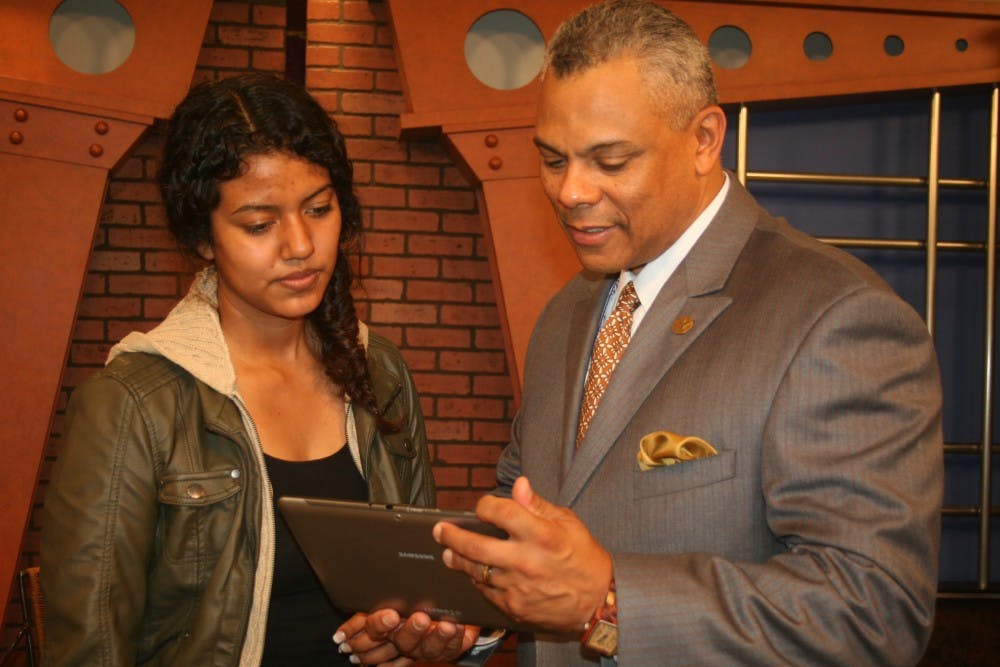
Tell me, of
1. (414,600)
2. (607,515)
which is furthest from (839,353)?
(414,600)

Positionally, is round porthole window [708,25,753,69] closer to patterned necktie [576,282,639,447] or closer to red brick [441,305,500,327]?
red brick [441,305,500,327]

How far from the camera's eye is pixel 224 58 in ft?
14.9

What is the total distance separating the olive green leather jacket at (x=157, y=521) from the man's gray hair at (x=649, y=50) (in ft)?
3.20

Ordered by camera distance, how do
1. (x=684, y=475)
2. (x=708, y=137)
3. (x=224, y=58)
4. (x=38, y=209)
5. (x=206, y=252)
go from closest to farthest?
(x=684, y=475) → (x=708, y=137) → (x=206, y=252) → (x=38, y=209) → (x=224, y=58)

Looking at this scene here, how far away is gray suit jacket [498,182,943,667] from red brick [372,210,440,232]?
114 inches

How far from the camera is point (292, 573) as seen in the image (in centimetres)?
210

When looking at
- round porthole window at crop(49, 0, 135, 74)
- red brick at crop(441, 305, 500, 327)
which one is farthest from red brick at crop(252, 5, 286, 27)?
red brick at crop(441, 305, 500, 327)

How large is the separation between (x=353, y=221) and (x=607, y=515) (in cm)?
108

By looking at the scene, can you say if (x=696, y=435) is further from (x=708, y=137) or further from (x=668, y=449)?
(x=708, y=137)

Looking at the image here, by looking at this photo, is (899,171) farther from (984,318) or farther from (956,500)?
(956,500)

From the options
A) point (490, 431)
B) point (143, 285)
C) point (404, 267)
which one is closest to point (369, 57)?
point (404, 267)

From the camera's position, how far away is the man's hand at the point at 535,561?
144cm

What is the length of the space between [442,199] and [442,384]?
0.87m

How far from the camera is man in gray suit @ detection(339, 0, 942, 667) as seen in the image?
146 cm
